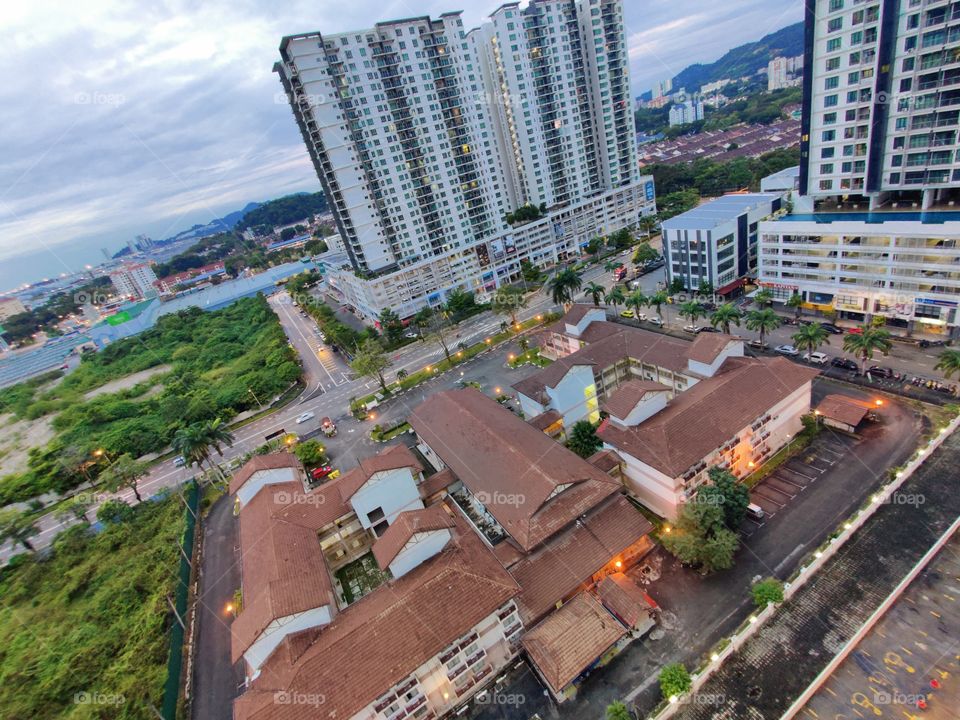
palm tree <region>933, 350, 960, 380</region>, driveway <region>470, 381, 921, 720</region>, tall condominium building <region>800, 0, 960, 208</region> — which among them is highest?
tall condominium building <region>800, 0, 960, 208</region>

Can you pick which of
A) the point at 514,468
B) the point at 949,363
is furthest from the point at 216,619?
the point at 949,363

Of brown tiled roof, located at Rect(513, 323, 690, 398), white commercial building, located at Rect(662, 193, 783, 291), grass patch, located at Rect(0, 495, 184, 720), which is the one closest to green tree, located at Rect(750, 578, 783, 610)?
brown tiled roof, located at Rect(513, 323, 690, 398)

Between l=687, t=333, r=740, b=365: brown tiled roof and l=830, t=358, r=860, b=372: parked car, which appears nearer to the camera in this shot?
l=687, t=333, r=740, b=365: brown tiled roof

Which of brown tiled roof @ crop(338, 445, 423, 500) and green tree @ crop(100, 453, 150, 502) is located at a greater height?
brown tiled roof @ crop(338, 445, 423, 500)

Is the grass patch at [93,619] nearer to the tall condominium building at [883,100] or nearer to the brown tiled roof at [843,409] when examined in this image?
the brown tiled roof at [843,409]

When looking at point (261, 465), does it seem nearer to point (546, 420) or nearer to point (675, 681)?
point (546, 420)

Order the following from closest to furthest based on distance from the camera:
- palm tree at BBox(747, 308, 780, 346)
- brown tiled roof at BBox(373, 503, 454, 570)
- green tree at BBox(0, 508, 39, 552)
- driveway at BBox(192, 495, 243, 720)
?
1. brown tiled roof at BBox(373, 503, 454, 570)
2. driveway at BBox(192, 495, 243, 720)
3. green tree at BBox(0, 508, 39, 552)
4. palm tree at BBox(747, 308, 780, 346)

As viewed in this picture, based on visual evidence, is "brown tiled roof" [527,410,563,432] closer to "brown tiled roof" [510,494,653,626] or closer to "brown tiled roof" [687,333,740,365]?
"brown tiled roof" [510,494,653,626]
